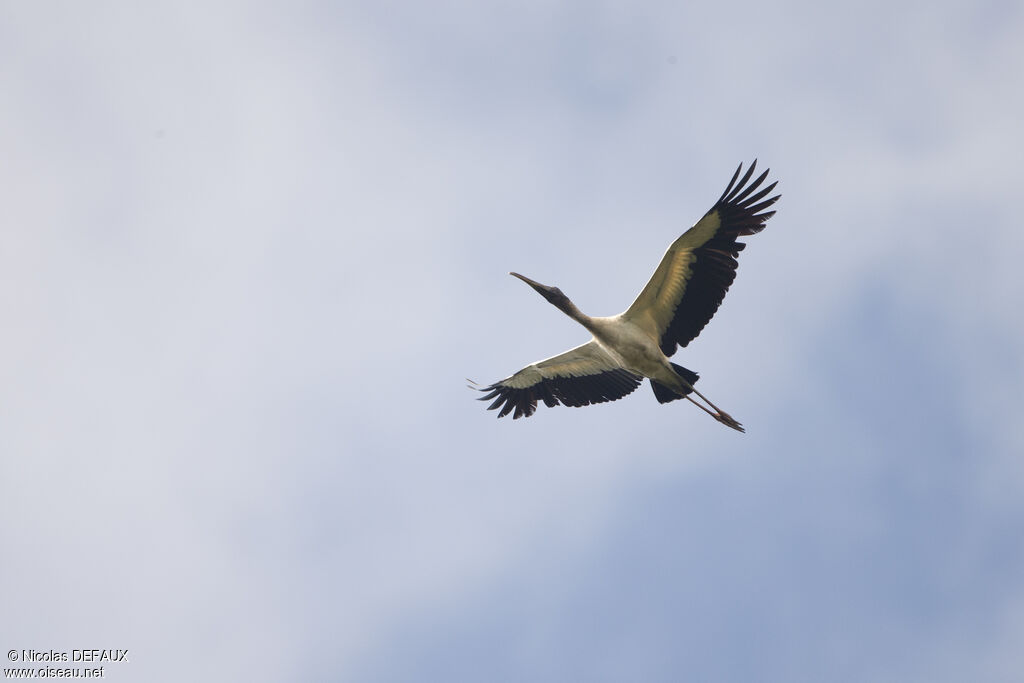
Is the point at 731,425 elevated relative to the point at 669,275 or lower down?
lower down

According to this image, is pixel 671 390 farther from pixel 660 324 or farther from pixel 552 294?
pixel 552 294

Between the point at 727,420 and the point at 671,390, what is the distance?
3.86 ft

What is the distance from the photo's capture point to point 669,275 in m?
19.5

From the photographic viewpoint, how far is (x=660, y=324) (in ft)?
65.9

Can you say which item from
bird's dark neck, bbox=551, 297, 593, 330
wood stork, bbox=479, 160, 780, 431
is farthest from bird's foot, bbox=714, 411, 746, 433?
bird's dark neck, bbox=551, 297, 593, 330

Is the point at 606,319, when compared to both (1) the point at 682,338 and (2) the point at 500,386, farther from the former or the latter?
(2) the point at 500,386

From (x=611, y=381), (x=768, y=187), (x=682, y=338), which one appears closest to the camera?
(x=768, y=187)

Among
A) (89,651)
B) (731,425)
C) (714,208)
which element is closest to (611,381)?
(731,425)

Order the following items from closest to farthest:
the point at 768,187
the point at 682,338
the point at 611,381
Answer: the point at 768,187 < the point at 682,338 < the point at 611,381

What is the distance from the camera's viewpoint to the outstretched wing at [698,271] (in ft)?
61.4

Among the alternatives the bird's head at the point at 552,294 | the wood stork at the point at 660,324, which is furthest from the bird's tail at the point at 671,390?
the bird's head at the point at 552,294

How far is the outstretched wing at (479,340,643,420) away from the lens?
2112 cm

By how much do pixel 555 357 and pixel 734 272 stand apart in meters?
4.02

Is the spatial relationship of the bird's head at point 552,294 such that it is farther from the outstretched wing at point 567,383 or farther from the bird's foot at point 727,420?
the bird's foot at point 727,420
